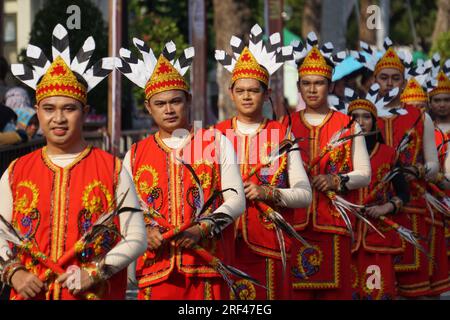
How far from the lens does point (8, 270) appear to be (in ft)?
20.3

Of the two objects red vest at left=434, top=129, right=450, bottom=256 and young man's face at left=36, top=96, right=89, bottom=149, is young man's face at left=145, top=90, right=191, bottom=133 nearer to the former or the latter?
young man's face at left=36, top=96, right=89, bottom=149

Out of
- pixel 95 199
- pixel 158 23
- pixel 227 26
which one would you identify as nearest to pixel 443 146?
pixel 95 199

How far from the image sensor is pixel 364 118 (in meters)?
10.4

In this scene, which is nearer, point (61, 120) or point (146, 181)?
point (61, 120)

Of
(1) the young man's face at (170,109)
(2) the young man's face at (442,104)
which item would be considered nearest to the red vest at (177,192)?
(1) the young man's face at (170,109)

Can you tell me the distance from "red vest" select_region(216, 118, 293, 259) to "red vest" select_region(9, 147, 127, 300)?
6.94ft

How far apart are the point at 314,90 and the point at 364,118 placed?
85 centimetres

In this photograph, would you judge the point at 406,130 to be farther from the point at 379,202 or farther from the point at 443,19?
the point at 443,19

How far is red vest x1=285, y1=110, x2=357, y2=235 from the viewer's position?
9500mm

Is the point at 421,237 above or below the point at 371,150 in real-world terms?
below

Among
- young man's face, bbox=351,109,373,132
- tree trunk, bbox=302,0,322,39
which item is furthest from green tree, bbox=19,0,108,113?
tree trunk, bbox=302,0,322,39
